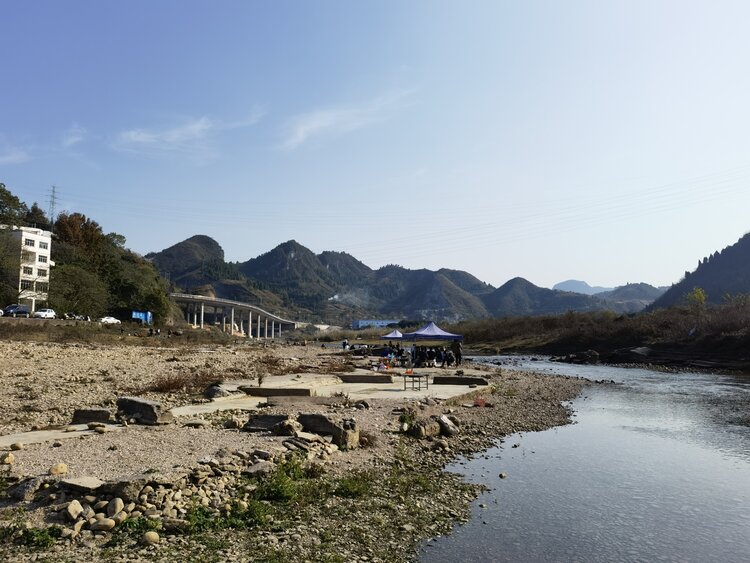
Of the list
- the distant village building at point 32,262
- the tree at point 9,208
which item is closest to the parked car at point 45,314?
the distant village building at point 32,262

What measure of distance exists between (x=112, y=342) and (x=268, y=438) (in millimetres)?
46536

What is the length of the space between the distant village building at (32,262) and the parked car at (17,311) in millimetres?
2083

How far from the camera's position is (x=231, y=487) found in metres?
9.49

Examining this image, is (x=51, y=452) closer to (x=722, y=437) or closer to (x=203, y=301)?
(x=722, y=437)

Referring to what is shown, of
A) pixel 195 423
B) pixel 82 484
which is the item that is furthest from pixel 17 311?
pixel 82 484

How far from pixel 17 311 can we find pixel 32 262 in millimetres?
16999

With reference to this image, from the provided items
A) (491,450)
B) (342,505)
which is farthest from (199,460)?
(491,450)

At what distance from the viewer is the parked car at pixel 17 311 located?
61250 millimetres

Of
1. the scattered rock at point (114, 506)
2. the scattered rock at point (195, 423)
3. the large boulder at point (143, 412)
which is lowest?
the scattered rock at point (114, 506)

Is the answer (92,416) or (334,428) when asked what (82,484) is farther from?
(92,416)

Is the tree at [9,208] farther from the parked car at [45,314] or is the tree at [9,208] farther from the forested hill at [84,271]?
the parked car at [45,314]

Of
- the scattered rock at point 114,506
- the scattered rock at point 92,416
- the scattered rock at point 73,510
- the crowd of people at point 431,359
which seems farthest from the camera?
the crowd of people at point 431,359

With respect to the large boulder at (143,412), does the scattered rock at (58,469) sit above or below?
below

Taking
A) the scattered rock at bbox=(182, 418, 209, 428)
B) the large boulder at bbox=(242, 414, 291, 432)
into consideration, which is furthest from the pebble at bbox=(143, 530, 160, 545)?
the scattered rock at bbox=(182, 418, 209, 428)
